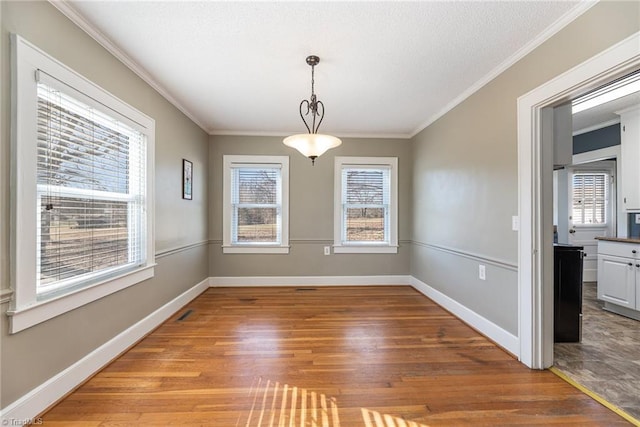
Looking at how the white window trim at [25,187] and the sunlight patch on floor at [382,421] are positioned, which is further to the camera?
the sunlight patch on floor at [382,421]

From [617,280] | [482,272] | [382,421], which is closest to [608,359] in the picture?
[482,272]

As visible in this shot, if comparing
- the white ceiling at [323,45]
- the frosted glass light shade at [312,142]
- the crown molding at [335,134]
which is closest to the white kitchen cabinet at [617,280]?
the white ceiling at [323,45]

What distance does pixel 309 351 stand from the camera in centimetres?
241

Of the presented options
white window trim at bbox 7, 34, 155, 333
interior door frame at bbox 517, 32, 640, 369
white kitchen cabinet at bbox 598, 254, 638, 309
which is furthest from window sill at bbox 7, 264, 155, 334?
white kitchen cabinet at bbox 598, 254, 638, 309

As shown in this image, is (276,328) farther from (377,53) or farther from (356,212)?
(377,53)

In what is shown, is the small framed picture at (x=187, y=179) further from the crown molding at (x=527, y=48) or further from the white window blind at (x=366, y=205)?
the crown molding at (x=527, y=48)

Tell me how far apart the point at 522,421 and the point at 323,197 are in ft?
11.3

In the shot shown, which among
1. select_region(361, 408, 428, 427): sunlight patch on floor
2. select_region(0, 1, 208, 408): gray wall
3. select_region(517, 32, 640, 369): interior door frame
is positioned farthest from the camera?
select_region(517, 32, 640, 369): interior door frame

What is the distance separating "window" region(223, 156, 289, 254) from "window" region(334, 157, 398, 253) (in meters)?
0.85

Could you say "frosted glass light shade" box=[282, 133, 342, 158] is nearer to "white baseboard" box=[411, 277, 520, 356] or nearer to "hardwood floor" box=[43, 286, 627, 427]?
"hardwood floor" box=[43, 286, 627, 427]

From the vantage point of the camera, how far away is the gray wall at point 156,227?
56.6 inches

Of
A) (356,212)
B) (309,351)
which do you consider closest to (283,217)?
(356,212)

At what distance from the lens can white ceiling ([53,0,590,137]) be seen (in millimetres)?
1770

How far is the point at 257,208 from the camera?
4.55 meters
